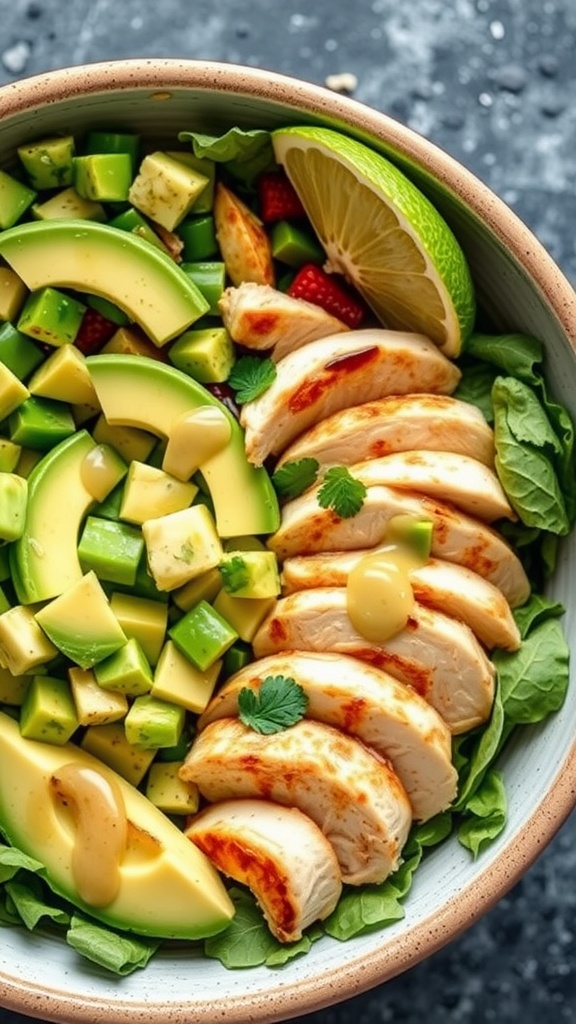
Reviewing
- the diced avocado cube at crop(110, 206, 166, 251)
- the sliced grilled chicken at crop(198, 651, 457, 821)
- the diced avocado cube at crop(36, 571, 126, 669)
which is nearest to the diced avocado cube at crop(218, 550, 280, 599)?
the sliced grilled chicken at crop(198, 651, 457, 821)

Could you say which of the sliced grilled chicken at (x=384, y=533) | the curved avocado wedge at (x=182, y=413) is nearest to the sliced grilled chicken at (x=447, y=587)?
the sliced grilled chicken at (x=384, y=533)

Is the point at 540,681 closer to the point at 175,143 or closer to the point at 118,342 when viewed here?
the point at 118,342

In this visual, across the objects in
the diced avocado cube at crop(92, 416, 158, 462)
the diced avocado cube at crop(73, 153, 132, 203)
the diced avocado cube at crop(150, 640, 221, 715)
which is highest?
the diced avocado cube at crop(73, 153, 132, 203)

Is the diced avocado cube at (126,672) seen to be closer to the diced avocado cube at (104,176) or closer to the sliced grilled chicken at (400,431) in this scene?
the sliced grilled chicken at (400,431)

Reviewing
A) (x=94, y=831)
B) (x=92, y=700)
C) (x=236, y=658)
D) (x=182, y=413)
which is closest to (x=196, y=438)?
(x=182, y=413)

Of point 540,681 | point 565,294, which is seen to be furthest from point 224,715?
point 565,294

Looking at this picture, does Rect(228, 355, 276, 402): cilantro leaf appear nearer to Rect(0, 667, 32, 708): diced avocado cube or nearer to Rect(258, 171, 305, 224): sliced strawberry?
Answer: Rect(258, 171, 305, 224): sliced strawberry
